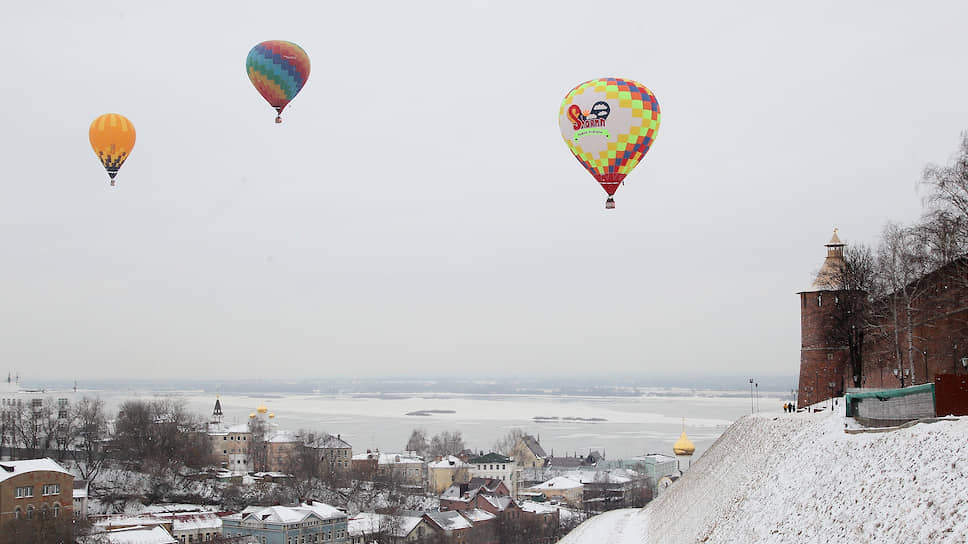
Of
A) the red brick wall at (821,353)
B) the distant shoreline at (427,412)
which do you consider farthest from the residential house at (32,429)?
the distant shoreline at (427,412)

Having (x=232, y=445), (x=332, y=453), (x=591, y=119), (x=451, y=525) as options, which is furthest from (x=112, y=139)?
(x=232, y=445)

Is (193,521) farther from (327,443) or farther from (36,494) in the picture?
(327,443)

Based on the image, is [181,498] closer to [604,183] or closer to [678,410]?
[604,183]

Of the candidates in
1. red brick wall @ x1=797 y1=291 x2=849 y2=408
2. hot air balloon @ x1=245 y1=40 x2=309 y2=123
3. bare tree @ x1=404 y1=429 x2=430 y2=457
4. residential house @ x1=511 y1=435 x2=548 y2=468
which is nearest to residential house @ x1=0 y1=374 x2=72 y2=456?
bare tree @ x1=404 y1=429 x2=430 y2=457

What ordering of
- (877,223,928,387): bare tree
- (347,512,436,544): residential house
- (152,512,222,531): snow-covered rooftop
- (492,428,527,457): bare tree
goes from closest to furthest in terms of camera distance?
(877,223,928,387): bare tree, (152,512,222,531): snow-covered rooftop, (347,512,436,544): residential house, (492,428,527,457): bare tree

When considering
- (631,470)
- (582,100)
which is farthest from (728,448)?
→ (631,470)

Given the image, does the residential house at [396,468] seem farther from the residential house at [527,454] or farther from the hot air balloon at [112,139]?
the hot air balloon at [112,139]

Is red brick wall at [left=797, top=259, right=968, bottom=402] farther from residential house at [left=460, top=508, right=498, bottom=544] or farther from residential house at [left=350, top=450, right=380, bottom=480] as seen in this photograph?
residential house at [left=350, top=450, right=380, bottom=480]
